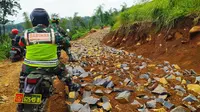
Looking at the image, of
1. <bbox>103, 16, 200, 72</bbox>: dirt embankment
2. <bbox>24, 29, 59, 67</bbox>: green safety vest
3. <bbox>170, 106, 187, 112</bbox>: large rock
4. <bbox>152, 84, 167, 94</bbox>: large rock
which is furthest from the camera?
<bbox>103, 16, 200, 72</bbox>: dirt embankment

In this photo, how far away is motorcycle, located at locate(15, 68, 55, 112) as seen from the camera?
14.4ft

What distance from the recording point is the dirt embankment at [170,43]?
957 centimetres

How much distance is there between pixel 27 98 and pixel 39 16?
1474 millimetres

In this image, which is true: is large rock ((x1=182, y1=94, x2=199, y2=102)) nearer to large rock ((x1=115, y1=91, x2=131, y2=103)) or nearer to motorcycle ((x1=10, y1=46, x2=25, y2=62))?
large rock ((x1=115, y1=91, x2=131, y2=103))

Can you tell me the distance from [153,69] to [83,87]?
2907 mm

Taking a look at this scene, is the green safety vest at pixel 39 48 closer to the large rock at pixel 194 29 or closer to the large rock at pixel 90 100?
the large rock at pixel 90 100

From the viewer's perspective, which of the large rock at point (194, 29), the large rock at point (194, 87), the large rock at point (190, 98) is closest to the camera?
the large rock at point (190, 98)

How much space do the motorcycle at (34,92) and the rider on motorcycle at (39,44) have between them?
196mm

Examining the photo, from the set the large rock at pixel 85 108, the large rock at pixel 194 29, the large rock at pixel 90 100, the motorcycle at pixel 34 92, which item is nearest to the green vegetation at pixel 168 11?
the large rock at pixel 194 29

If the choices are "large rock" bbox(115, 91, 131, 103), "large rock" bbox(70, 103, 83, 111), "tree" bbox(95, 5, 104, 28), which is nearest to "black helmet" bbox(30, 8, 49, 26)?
"large rock" bbox(70, 103, 83, 111)

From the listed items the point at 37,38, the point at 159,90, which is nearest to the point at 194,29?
the point at 159,90

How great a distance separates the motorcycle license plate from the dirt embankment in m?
5.81

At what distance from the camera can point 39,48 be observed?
474 cm

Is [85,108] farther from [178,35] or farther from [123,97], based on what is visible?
[178,35]
